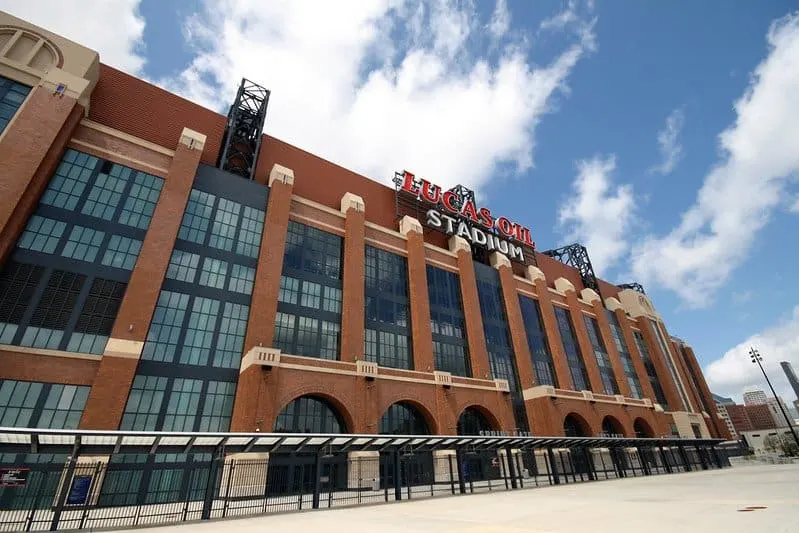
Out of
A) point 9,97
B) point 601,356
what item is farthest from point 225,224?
point 601,356

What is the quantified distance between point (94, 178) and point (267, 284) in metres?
15.2

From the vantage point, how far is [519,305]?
54.1m

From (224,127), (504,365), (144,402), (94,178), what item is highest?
(224,127)

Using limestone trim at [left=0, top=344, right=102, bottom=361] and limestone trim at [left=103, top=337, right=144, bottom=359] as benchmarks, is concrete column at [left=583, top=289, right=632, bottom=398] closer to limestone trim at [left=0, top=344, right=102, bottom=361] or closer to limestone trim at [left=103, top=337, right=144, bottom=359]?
limestone trim at [left=103, top=337, right=144, bottom=359]

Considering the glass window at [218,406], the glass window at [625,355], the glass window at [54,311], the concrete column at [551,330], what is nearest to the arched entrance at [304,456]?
the glass window at [218,406]

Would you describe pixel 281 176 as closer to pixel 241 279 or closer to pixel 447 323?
pixel 241 279

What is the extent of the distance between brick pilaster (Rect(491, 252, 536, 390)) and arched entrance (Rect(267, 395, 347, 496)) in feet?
83.1

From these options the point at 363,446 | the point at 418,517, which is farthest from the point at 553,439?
the point at 418,517

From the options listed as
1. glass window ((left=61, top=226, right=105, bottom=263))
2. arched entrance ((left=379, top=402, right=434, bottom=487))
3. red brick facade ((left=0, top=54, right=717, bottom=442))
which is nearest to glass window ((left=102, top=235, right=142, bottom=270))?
glass window ((left=61, top=226, right=105, bottom=263))

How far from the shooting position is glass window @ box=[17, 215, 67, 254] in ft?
84.5

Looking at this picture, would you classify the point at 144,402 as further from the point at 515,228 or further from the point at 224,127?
the point at 515,228

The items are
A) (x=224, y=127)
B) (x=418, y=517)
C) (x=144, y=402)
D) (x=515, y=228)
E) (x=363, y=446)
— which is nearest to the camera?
(x=418, y=517)

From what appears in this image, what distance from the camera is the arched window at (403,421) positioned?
34.6 meters

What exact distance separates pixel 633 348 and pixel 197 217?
70.1 m
